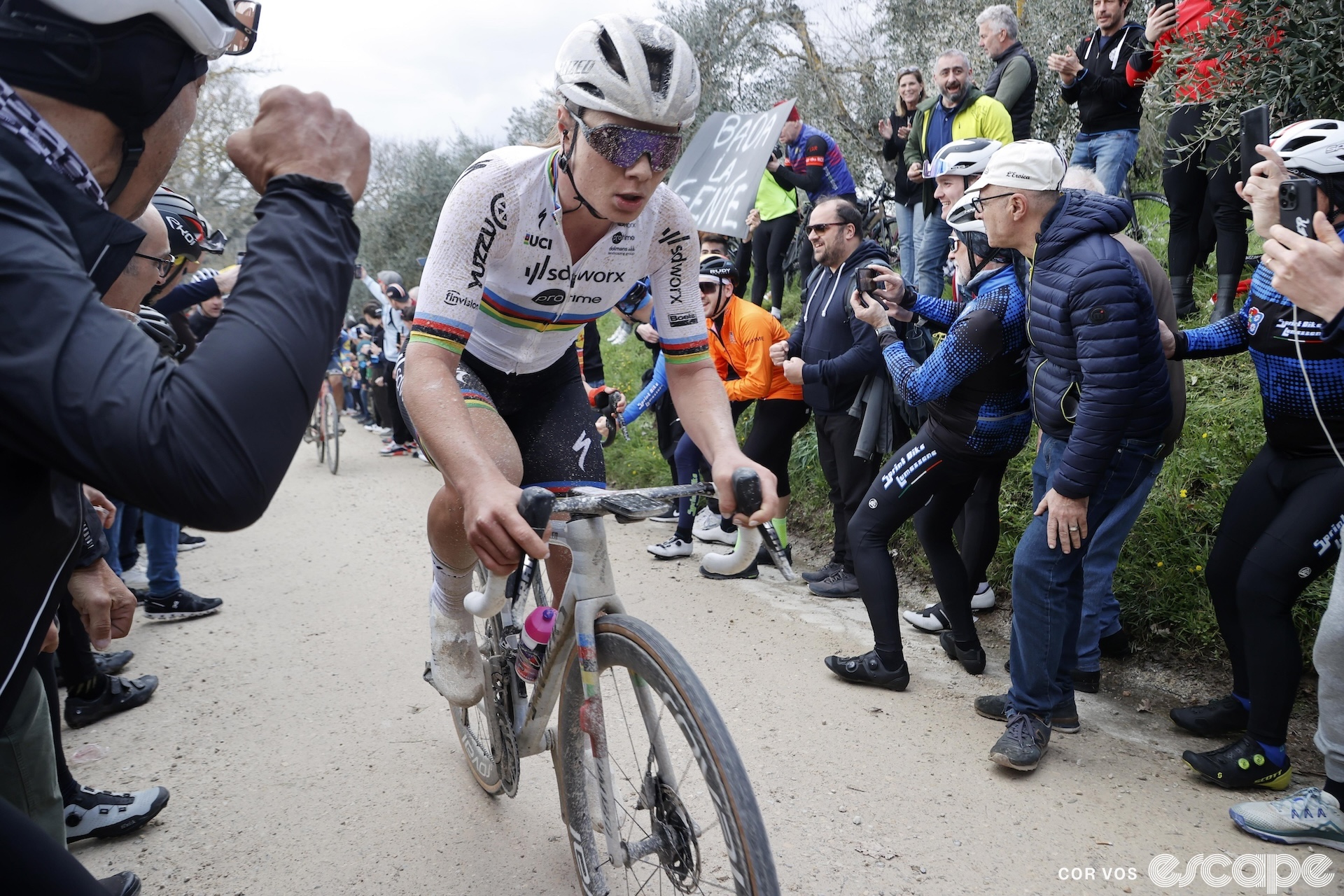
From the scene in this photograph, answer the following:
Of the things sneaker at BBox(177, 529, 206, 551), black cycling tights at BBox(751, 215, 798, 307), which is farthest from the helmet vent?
black cycling tights at BBox(751, 215, 798, 307)

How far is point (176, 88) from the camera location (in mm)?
1227

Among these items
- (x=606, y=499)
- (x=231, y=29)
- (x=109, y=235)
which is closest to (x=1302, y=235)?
(x=606, y=499)

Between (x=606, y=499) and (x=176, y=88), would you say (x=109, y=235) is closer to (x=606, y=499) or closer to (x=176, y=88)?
(x=176, y=88)

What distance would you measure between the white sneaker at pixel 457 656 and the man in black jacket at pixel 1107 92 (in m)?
5.82

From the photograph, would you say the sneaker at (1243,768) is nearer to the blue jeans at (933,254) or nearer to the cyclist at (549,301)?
the cyclist at (549,301)

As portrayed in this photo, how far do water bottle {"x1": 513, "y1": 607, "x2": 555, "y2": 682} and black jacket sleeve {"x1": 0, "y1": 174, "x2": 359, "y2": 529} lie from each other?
1534mm

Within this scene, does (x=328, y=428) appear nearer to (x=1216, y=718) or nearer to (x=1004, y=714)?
(x=1004, y=714)

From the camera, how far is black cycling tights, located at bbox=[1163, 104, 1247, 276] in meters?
5.27

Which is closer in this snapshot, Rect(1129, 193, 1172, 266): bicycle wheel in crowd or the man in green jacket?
the man in green jacket

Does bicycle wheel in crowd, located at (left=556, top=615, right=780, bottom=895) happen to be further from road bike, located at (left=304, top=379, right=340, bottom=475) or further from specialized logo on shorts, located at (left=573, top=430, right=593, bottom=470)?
road bike, located at (left=304, top=379, right=340, bottom=475)

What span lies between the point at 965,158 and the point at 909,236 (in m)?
3.34

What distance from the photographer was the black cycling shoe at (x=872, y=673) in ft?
13.4

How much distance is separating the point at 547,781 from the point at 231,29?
284 cm

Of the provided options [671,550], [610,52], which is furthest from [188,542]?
[610,52]
